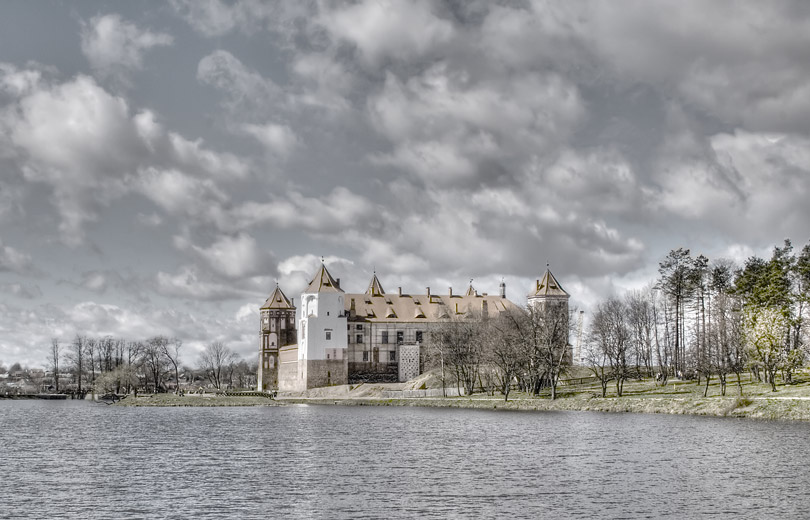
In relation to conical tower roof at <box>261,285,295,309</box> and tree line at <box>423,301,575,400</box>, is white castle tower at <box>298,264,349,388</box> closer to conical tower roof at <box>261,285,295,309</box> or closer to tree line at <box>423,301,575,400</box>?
conical tower roof at <box>261,285,295,309</box>

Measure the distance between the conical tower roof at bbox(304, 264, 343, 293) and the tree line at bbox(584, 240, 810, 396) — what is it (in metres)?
33.4

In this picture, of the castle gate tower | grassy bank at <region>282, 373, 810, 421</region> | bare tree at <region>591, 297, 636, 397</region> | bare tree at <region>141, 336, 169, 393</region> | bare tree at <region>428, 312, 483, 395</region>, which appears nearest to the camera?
grassy bank at <region>282, 373, 810, 421</region>

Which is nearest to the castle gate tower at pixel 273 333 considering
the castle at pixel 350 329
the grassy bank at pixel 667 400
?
the castle at pixel 350 329

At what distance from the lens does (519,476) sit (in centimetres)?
2834

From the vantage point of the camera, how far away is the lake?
2291cm

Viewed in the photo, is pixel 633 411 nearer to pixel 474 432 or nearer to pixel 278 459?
pixel 474 432

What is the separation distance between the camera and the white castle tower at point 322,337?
10112 cm

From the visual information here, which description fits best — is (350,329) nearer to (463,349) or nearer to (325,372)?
(325,372)

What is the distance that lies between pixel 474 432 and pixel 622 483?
19402mm

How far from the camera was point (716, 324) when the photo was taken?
2655 inches

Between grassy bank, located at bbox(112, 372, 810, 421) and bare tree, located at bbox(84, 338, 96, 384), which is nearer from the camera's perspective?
grassy bank, located at bbox(112, 372, 810, 421)

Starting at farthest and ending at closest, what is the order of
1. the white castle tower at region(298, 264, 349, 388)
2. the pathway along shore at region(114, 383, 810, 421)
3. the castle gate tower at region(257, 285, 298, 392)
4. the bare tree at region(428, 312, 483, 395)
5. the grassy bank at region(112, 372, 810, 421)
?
the castle gate tower at region(257, 285, 298, 392)
the white castle tower at region(298, 264, 349, 388)
the bare tree at region(428, 312, 483, 395)
the grassy bank at region(112, 372, 810, 421)
the pathway along shore at region(114, 383, 810, 421)

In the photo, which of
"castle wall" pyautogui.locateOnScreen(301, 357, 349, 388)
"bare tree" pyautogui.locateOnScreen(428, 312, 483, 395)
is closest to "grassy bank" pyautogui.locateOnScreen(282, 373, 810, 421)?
"bare tree" pyautogui.locateOnScreen(428, 312, 483, 395)

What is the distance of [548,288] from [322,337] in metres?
30.3
